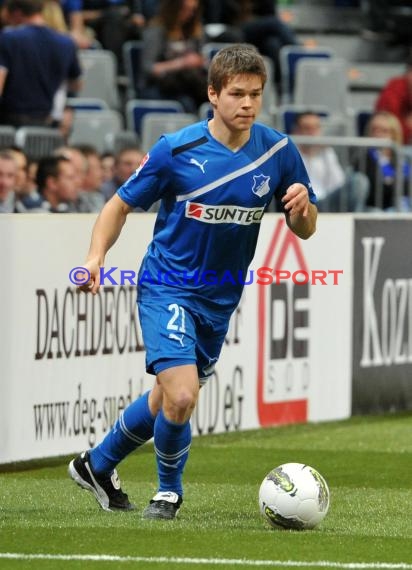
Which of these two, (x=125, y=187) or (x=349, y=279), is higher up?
(x=125, y=187)

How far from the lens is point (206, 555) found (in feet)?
20.1

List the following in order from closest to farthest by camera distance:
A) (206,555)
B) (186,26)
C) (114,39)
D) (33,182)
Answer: (206,555)
(33,182)
(186,26)
(114,39)

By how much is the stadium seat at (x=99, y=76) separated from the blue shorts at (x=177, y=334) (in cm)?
977

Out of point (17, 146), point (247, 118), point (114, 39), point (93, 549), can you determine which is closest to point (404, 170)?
point (17, 146)

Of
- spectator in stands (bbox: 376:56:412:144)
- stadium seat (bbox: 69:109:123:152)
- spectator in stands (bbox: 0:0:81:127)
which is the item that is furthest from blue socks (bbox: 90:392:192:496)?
spectator in stands (bbox: 376:56:412:144)

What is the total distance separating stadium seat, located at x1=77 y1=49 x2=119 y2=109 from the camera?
1669cm

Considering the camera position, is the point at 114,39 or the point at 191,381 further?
the point at 114,39

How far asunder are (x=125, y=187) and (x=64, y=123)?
23.3 feet

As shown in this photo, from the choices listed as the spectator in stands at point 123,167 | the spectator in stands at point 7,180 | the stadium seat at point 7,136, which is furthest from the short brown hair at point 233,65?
the stadium seat at point 7,136

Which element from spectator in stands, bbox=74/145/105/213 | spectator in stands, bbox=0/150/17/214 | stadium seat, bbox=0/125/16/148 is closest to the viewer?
spectator in stands, bbox=0/150/17/214

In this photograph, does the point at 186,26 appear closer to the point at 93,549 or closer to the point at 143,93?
the point at 143,93

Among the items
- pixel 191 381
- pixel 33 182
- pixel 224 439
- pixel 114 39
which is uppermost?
pixel 114 39

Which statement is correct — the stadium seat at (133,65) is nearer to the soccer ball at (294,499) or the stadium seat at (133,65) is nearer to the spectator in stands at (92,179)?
the spectator in stands at (92,179)

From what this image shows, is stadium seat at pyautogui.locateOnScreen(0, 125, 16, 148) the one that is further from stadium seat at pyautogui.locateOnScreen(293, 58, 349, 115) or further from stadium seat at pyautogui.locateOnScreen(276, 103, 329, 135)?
stadium seat at pyautogui.locateOnScreen(293, 58, 349, 115)
